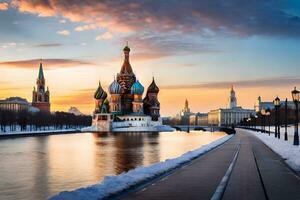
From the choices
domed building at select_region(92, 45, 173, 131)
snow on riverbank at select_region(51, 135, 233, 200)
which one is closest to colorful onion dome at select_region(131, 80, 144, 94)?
domed building at select_region(92, 45, 173, 131)

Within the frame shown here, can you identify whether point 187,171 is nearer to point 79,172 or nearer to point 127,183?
point 127,183

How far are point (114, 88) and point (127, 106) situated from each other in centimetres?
944

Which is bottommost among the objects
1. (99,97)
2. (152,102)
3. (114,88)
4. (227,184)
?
(227,184)

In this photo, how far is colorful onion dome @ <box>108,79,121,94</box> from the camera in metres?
169

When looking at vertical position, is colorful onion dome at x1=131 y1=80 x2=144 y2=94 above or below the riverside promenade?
above

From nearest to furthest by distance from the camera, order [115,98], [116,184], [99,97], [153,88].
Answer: [116,184] → [115,98] → [99,97] → [153,88]

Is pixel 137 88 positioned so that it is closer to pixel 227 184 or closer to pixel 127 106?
pixel 127 106

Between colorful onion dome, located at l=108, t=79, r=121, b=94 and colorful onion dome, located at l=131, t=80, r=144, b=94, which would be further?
colorful onion dome, located at l=131, t=80, r=144, b=94

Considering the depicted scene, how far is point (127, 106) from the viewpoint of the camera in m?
174

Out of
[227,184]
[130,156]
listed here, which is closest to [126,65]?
[130,156]

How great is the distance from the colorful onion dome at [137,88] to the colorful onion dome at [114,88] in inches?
207

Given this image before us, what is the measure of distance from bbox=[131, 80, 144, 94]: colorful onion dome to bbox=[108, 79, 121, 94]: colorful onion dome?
17.2 ft

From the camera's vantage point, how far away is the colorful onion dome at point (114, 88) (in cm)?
16862

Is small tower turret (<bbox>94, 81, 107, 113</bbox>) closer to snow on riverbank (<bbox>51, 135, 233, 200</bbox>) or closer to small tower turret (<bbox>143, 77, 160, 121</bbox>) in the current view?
small tower turret (<bbox>143, 77, 160, 121</bbox>)
